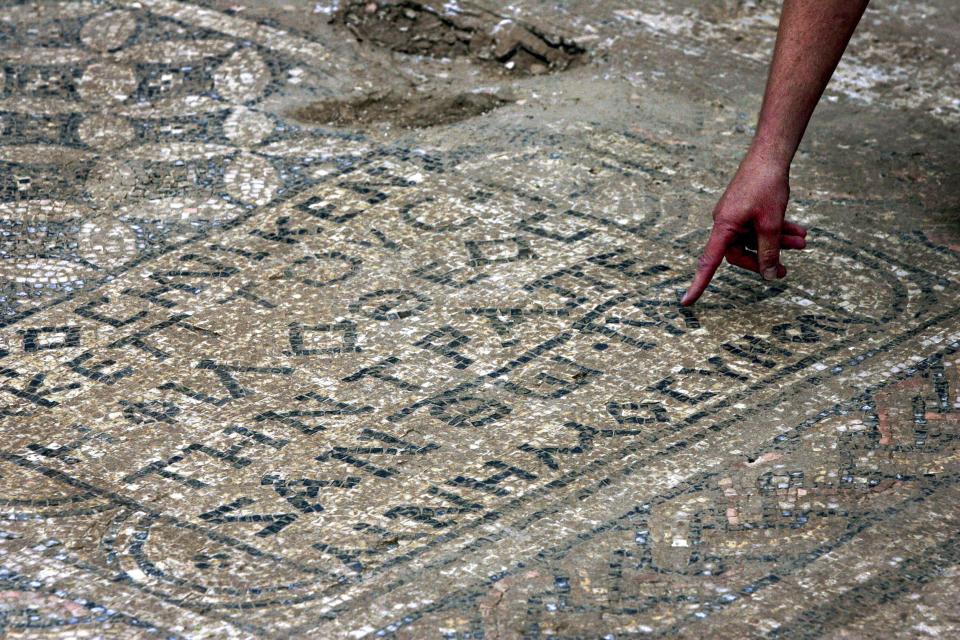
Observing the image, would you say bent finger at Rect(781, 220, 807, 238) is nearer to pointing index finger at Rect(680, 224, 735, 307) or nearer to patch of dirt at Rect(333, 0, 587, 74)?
pointing index finger at Rect(680, 224, 735, 307)

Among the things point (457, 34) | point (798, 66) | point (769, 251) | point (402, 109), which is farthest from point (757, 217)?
point (457, 34)

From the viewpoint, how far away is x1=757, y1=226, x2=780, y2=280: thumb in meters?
2.22

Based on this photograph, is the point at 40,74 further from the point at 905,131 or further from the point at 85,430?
the point at 905,131

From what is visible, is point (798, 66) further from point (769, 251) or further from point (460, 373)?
point (460, 373)

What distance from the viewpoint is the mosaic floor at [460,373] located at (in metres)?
1.82

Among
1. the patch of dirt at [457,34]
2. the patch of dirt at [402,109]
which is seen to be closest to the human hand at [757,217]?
the patch of dirt at [402,109]

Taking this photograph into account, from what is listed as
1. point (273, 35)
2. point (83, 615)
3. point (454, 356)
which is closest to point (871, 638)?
point (454, 356)

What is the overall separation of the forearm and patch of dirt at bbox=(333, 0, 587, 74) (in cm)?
120

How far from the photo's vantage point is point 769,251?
2.22 m

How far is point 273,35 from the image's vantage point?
3469 millimetres

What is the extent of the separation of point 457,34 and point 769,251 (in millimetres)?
1558

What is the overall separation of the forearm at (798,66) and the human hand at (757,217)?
25 millimetres

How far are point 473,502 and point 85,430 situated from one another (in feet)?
2.25

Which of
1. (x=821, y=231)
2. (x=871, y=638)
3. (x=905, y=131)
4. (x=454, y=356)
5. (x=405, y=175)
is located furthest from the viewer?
(x=905, y=131)
